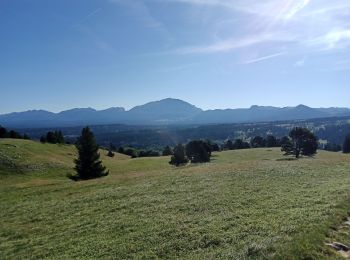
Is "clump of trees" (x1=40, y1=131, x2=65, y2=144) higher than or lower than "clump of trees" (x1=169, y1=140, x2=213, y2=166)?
higher

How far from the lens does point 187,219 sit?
2295 cm

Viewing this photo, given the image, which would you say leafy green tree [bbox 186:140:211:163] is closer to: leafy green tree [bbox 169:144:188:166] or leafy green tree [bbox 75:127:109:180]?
leafy green tree [bbox 169:144:188:166]

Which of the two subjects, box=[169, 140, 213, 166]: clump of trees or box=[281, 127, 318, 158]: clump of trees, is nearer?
box=[169, 140, 213, 166]: clump of trees

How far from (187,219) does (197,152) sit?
10099cm

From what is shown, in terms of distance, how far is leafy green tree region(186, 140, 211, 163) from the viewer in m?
122

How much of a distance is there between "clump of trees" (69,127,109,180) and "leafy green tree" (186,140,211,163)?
4759 centimetres

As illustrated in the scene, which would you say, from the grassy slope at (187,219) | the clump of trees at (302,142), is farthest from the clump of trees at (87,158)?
the clump of trees at (302,142)

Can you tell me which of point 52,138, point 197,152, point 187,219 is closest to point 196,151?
point 197,152

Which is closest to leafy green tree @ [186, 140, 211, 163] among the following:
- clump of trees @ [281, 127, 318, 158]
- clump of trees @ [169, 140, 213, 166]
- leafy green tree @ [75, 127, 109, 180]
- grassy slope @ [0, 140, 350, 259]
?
clump of trees @ [169, 140, 213, 166]

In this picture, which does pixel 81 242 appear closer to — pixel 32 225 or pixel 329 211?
pixel 32 225

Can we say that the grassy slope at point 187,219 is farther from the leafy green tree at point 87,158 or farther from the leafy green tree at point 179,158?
the leafy green tree at point 179,158

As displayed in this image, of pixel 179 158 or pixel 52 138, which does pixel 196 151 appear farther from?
pixel 52 138

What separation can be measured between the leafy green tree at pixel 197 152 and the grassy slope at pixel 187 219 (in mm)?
77873

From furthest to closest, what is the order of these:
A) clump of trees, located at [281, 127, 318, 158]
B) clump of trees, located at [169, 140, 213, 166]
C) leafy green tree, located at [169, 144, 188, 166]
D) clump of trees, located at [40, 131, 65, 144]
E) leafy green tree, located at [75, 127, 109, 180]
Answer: clump of trees, located at [40, 131, 65, 144], clump of trees, located at [281, 127, 318, 158], clump of trees, located at [169, 140, 213, 166], leafy green tree, located at [169, 144, 188, 166], leafy green tree, located at [75, 127, 109, 180]
